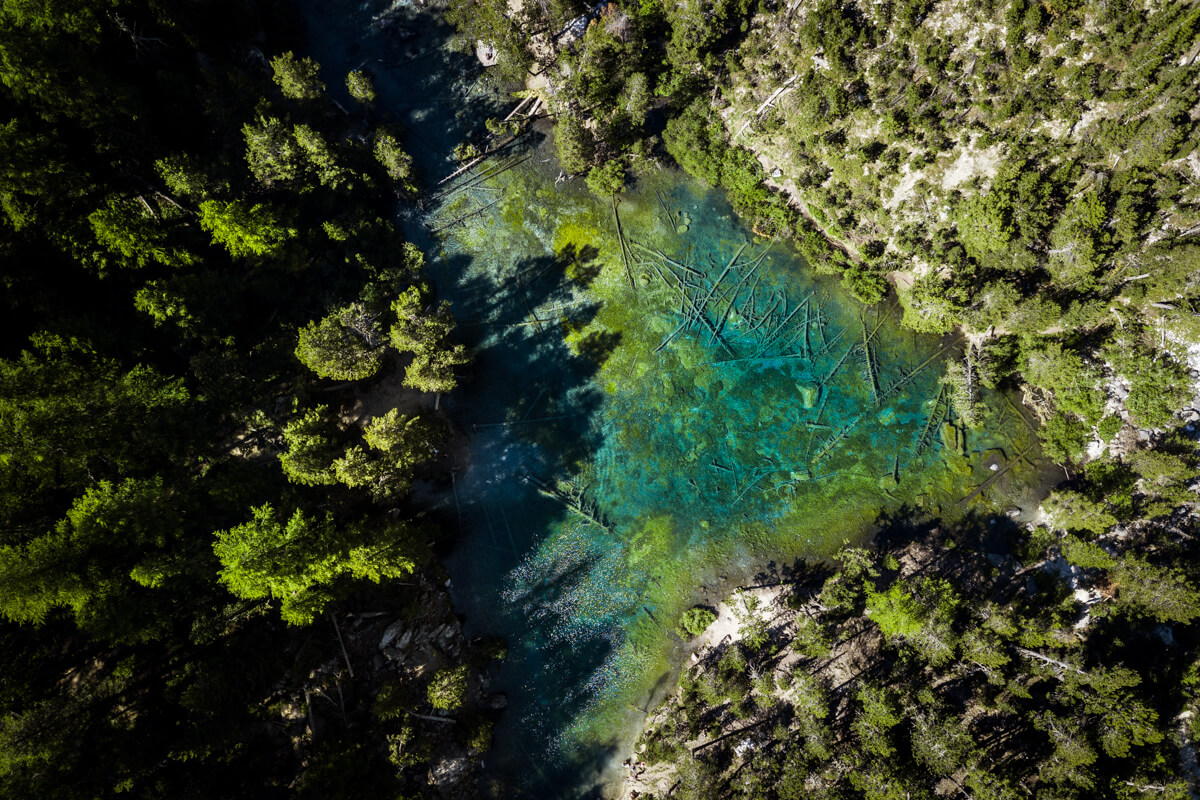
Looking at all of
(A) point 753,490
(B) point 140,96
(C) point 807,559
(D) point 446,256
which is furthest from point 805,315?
(B) point 140,96

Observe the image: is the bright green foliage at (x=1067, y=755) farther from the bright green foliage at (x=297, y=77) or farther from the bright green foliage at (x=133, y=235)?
the bright green foliage at (x=297, y=77)

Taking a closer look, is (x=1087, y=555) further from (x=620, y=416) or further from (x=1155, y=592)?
(x=620, y=416)

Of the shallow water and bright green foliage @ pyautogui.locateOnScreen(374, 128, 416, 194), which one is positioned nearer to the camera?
bright green foliage @ pyautogui.locateOnScreen(374, 128, 416, 194)

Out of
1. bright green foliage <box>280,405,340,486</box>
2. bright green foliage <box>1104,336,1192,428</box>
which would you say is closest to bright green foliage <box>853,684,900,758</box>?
bright green foliage <box>1104,336,1192,428</box>

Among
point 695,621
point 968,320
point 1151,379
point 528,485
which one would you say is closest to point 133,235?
point 528,485

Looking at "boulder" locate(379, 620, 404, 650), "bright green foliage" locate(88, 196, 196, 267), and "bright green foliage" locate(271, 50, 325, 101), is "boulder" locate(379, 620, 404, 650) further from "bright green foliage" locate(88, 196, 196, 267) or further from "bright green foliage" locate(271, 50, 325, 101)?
"bright green foliage" locate(271, 50, 325, 101)

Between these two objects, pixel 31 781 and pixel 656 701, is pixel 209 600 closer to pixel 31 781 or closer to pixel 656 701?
pixel 31 781

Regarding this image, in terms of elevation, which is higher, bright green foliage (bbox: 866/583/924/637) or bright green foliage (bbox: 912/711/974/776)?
bright green foliage (bbox: 866/583/924/637)
